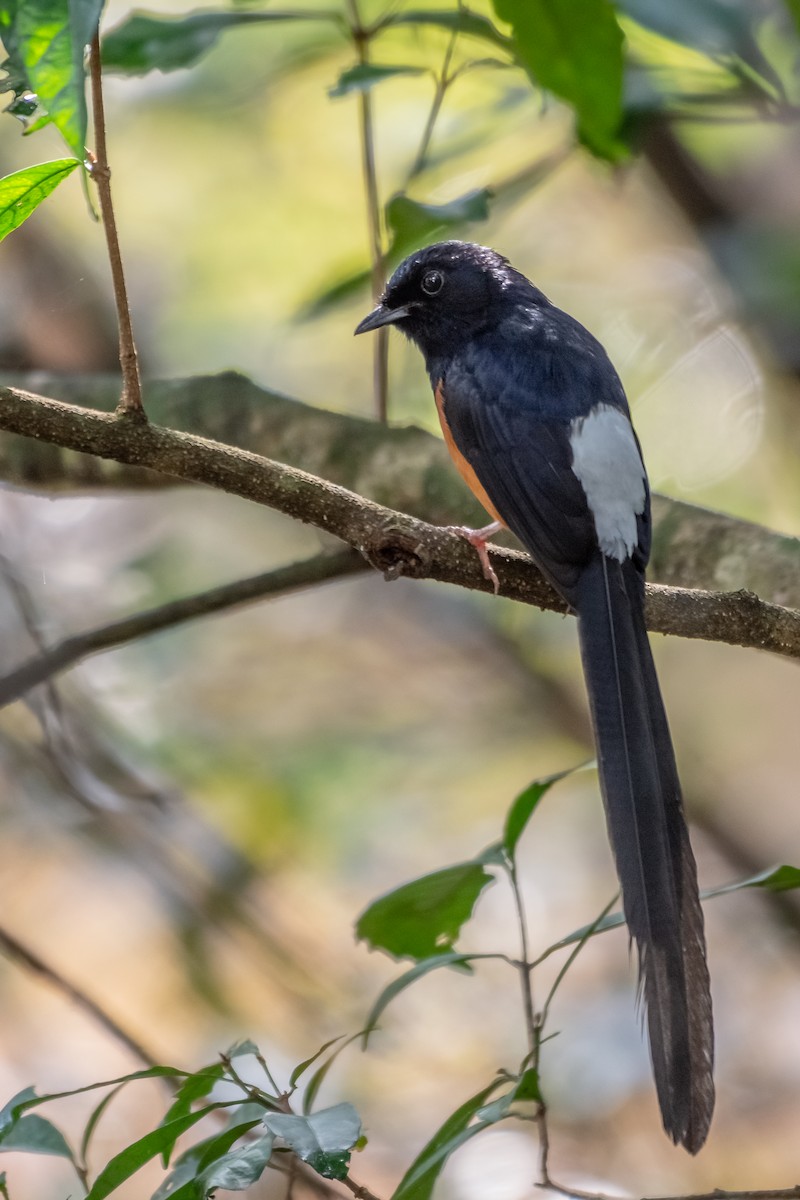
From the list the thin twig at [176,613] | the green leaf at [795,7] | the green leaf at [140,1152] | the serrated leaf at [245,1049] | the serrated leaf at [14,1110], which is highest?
the green leaf at [795,7]

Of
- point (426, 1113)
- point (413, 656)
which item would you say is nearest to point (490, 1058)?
point (426, 1113)

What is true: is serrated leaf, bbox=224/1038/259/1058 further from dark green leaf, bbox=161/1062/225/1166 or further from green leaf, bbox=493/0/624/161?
green leaf, bbox=493/0/624/161

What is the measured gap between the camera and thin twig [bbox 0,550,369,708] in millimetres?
3006

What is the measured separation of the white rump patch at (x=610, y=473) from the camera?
2.57 metres

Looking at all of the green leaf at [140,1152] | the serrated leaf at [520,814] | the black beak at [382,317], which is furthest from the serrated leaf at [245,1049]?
the black beak at [382,317]

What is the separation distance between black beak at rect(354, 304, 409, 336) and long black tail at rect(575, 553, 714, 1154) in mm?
1078

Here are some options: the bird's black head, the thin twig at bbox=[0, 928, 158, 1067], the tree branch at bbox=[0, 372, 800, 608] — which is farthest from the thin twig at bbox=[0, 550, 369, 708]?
the bird's black head

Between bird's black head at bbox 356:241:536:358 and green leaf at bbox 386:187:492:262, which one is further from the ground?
bird's black head at bbox 356:241:536:358

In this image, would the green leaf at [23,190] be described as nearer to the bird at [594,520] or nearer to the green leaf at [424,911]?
the bird at [594,520]

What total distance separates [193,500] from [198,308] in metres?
0.97

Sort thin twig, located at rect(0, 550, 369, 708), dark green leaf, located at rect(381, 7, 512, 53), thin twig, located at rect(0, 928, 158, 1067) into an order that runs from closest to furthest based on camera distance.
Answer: thin twig, located at rect(0, 928, 158, 1067) → thin twig, located at rect(0, 550, 369, 708) → dark green leaf, located at rect(381, 7, 512, 53)

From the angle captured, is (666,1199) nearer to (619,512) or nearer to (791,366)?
(619,512)

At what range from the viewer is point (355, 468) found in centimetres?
323

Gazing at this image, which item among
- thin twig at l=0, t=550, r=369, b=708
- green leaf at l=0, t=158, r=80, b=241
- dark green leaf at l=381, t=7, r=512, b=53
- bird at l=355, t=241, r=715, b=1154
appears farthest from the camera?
dark green leaf at l=381, t=7, r=512, b=53
